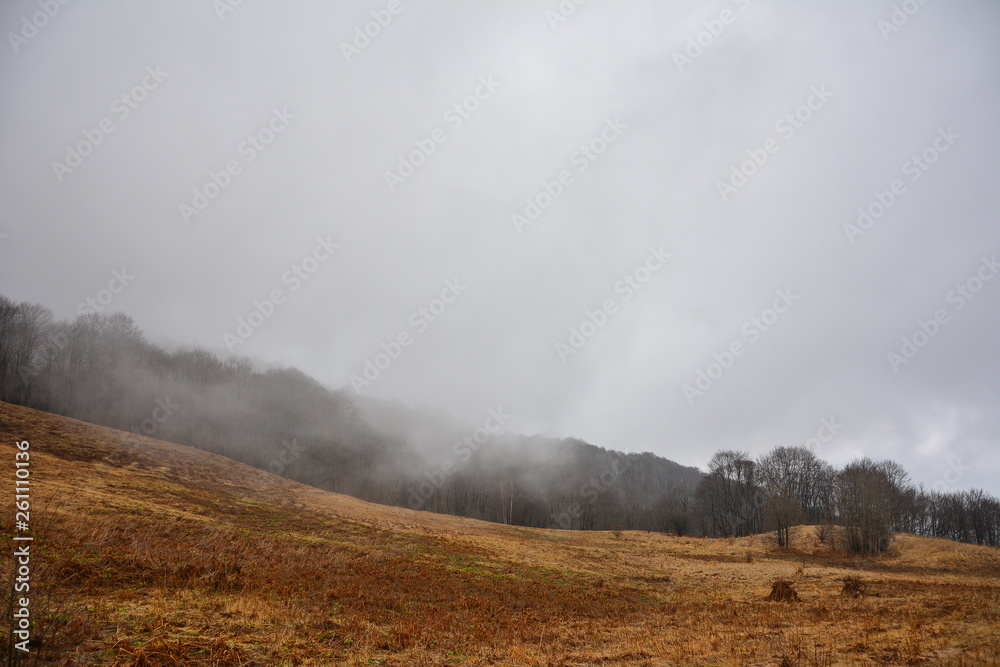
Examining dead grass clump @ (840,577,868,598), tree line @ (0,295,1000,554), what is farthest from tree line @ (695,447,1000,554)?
dead grass clump @ (840,577,868,598)

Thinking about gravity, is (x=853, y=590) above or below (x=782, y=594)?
above

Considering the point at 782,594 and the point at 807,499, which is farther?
the point at 807,499

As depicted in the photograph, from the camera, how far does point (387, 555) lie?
22906mm

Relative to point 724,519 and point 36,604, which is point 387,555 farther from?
point 724,519

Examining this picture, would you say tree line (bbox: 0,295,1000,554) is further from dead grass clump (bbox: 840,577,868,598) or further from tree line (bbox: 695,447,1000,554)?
dead grass clump (bbox: 840,577,868,598)

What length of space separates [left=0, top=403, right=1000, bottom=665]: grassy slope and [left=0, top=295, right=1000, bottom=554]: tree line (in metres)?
36.9

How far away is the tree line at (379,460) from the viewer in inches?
2276

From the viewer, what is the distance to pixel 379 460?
94.8 meters

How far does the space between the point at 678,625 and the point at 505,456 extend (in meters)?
110

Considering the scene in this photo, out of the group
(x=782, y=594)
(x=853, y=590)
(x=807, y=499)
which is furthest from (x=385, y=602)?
(x=807, y=499)

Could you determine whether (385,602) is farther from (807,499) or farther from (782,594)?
(807,499)

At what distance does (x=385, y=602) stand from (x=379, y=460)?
86.1 meters

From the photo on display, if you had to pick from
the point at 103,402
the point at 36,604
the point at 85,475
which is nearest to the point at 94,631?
the point at 36,604

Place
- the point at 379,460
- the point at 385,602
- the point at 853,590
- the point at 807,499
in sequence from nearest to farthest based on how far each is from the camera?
the point at 385,602 → the point at 853,590 → the point at 807,499 → the point at 379,460
